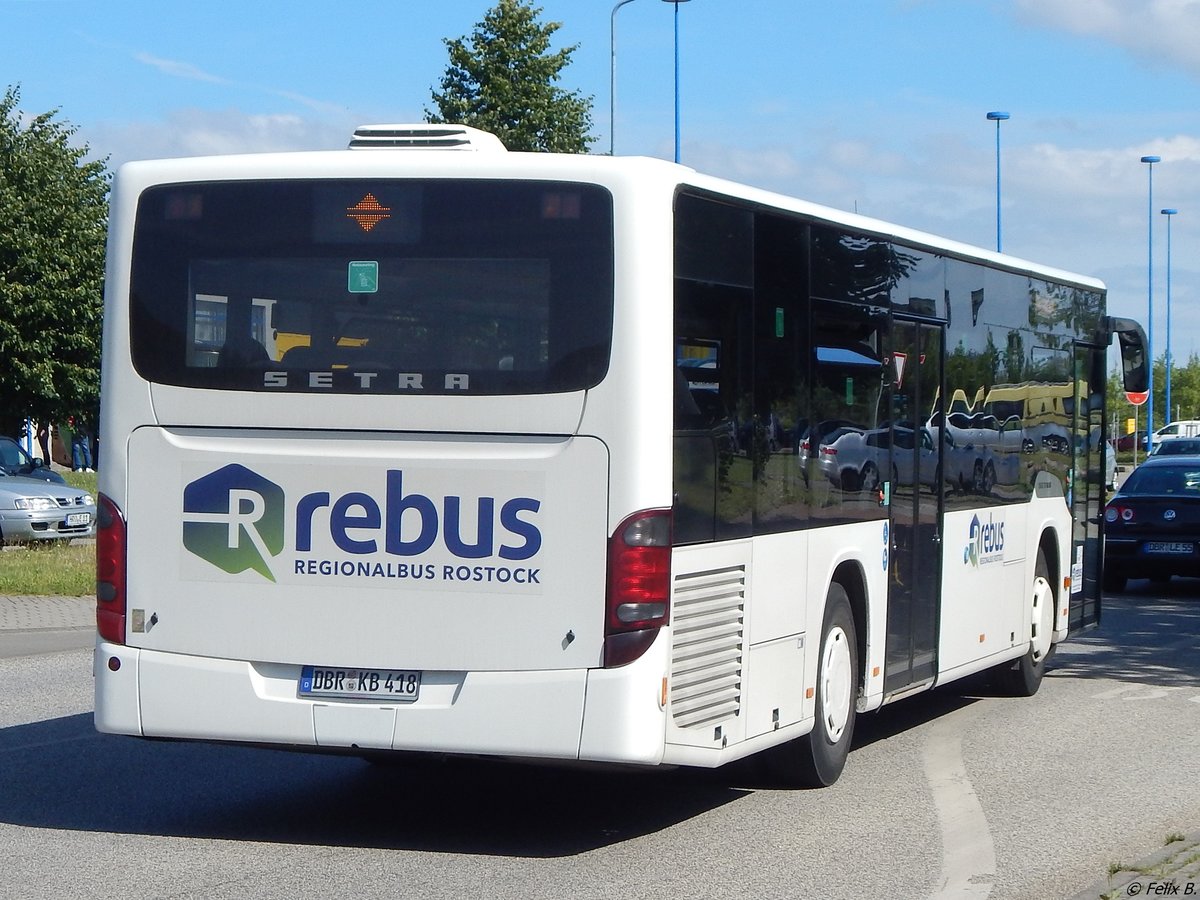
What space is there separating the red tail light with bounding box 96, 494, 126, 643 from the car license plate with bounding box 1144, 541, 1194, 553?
17.0 meters

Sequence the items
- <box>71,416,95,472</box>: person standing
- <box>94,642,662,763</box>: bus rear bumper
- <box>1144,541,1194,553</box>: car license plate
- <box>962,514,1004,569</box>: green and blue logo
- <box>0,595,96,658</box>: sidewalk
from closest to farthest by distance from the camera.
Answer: <box>94,642,662,763</box>: bus rear bumper
<box>962,514,1004,569</box>: green and blue logo
<box>0,595,96,658</box>: sidewalk
<box>1144,541,1194,553</box>: car license plate
<box>71,416,95,472</box>: person standing

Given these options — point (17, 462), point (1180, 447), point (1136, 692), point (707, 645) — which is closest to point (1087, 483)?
point (1136, 692)

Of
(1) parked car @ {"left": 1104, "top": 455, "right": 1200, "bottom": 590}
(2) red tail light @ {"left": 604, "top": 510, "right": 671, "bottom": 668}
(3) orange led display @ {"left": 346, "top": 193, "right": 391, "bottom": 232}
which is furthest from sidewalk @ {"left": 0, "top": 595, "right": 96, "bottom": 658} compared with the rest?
(1) parked car @ {"left": 1104, "top": 455, "right": 1200, "bottom": 590}

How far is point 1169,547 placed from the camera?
22641mm

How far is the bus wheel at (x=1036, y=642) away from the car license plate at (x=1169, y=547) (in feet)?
30.4

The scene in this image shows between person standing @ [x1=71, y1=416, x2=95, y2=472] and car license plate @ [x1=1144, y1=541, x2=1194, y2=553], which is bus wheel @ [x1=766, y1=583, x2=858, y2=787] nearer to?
car license plate @ [x1=1144, y1=541, x2=1194, y2=553]

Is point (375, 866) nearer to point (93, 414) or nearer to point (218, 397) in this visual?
point (218, 397)

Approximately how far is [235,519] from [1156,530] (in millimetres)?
16978

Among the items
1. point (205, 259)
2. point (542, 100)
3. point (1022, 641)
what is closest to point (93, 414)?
point (542, 100)

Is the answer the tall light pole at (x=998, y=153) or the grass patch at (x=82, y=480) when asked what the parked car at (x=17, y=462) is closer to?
the grass patch at (x=82, y=480)

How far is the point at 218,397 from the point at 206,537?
0.60 meters

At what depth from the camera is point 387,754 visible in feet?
26.1

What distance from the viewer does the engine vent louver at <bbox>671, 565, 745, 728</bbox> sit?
25.2 feet

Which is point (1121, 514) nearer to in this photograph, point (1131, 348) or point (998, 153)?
point (1131, 348)
